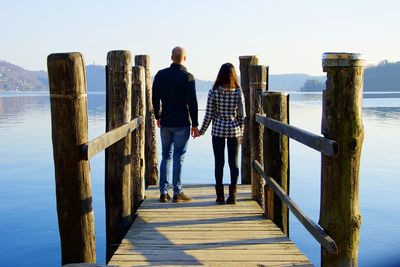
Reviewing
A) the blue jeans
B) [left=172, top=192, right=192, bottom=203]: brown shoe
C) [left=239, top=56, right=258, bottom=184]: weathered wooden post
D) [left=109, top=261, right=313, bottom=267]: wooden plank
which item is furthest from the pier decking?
[left=239, top=56, right=258, bottom=184]: weathered wooden post

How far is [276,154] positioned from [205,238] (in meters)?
1.33

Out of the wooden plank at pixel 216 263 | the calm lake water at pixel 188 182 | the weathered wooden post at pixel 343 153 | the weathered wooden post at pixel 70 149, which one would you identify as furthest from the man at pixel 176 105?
the calm lake water at pixel 188 182

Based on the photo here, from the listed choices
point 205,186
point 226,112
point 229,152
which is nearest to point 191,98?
point 226,112

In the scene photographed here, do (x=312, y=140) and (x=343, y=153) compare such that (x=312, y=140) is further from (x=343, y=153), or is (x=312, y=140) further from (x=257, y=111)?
(x=257, y=111)

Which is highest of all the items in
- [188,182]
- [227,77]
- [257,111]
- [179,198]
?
[227,77]

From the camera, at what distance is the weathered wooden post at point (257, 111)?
267 inches

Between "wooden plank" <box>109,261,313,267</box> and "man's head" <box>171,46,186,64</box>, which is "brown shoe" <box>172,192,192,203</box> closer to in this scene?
"man's head" <box>171,46,186,64</box>

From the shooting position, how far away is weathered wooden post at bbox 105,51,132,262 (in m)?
5.45

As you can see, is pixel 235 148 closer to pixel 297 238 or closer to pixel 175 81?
pixel 175 81

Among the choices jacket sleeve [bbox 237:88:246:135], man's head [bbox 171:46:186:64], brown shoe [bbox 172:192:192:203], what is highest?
man's head [bbox 171:46:186:64]

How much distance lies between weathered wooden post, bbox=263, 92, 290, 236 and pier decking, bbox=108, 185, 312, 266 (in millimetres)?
197

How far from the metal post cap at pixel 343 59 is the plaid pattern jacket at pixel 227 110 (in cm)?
308

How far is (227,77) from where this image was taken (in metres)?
6.17

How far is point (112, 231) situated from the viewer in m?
5.73
